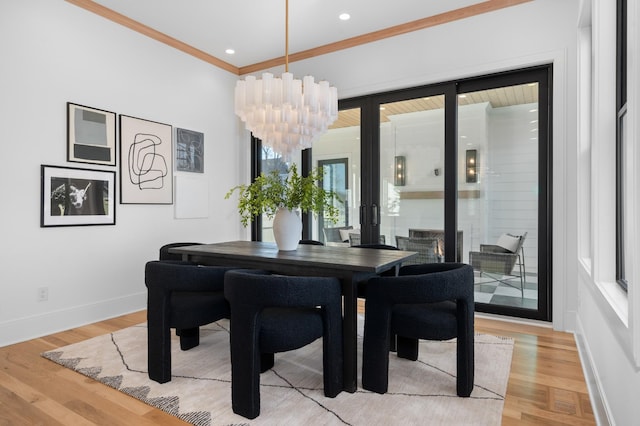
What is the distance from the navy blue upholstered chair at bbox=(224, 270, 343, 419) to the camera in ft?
6.01

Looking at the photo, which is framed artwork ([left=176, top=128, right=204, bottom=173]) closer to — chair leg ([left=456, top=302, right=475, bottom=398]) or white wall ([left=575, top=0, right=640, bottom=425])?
chair leg ([left=456, top=302, right=475, bottom=398])

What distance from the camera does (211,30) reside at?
406 cm

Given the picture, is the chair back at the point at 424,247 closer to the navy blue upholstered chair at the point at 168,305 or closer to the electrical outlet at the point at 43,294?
the navy blue upholstered chair at the point at 168,305

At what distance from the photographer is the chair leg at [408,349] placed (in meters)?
2.56

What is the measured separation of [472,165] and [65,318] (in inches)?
159

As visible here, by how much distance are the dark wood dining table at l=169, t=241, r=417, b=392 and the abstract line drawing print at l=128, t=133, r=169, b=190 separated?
1.30 m

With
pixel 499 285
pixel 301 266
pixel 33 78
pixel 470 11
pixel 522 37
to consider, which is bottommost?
pixel 499 285

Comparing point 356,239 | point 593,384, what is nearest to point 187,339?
point 356,239

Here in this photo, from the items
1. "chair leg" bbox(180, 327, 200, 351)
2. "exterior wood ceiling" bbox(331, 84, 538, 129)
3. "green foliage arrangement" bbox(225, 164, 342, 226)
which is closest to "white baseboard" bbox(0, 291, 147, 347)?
"chair leg" bbox(180, 327, 200, 351)

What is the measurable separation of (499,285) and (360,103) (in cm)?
246

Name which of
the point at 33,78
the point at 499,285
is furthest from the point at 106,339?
the point at 499,285

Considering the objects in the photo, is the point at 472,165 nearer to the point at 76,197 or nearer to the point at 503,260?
the point at 503,260

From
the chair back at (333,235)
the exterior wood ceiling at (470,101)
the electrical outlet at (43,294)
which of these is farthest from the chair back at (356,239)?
the electrical outlet at (43,294)

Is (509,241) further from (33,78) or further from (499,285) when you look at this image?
(33,78)
